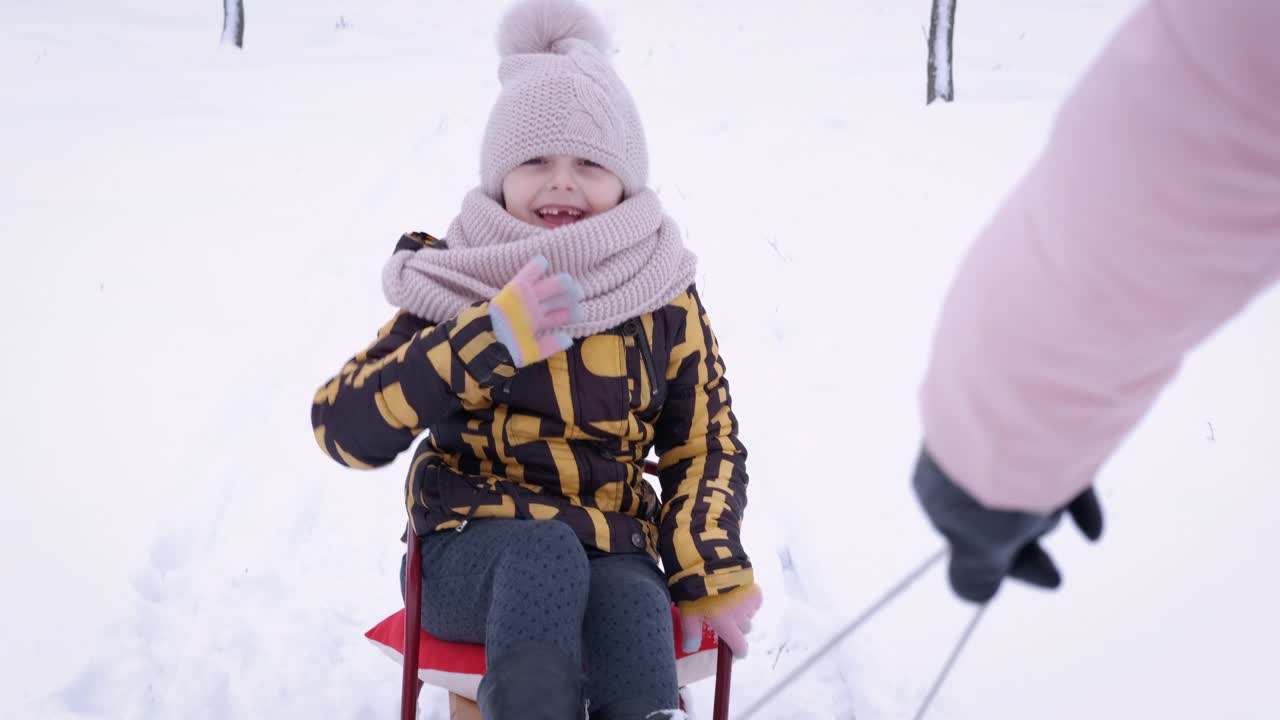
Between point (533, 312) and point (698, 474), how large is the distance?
65 centimetres

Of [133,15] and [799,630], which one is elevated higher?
[133,15]

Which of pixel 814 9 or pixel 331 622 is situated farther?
pixel 814 9

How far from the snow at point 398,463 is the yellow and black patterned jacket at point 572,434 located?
718mm

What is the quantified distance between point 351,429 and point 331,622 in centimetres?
115

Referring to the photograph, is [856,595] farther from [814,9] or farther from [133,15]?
[814,9]

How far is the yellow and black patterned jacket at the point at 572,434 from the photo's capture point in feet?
5.72

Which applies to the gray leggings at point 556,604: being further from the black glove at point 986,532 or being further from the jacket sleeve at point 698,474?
the black glove at point 986,532

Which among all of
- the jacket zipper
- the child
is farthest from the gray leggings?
the jacket zipper

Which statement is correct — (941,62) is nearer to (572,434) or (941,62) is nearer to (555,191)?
(555,191)

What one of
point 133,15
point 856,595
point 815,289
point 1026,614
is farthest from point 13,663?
point 133,15

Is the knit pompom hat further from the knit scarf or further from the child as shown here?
the knit scarf

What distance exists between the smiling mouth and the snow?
4.31 feet

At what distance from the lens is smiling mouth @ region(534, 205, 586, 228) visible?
2053 millimetres

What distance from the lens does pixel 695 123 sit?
25.1 feet
